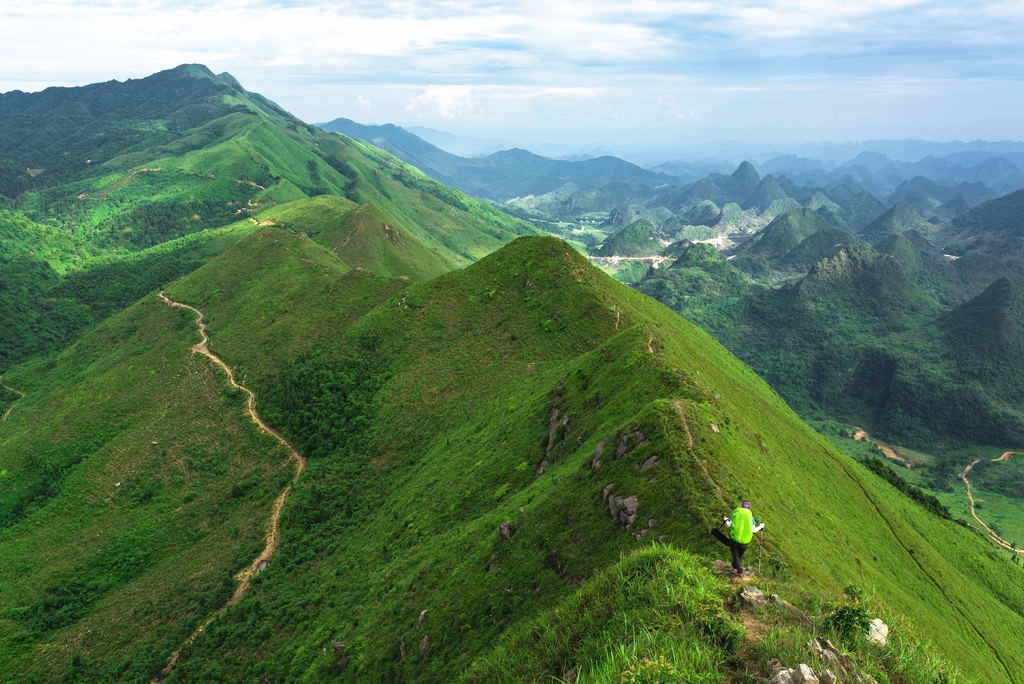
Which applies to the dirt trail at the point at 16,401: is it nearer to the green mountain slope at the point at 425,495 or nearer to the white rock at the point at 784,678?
the green mountain slope at the point at 425,495

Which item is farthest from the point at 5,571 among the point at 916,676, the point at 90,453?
the point at 916,676

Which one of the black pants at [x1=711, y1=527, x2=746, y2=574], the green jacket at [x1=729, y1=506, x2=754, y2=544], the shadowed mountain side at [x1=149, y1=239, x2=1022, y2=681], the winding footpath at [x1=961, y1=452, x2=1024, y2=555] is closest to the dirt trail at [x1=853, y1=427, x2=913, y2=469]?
the winding footpath at [x1=961, y1=452, x2=1024, y2=555]

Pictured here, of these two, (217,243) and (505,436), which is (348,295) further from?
(217,243)

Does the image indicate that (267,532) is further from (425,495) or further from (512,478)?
(512,478)

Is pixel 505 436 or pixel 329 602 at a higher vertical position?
pixel 505 436

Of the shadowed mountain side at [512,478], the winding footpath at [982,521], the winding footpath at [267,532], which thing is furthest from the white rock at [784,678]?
the winding footpath at [982,521]

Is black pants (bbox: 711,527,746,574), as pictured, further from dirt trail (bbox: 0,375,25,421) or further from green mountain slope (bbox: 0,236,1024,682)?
dirt trail (bbox: 0,375,25,421)
